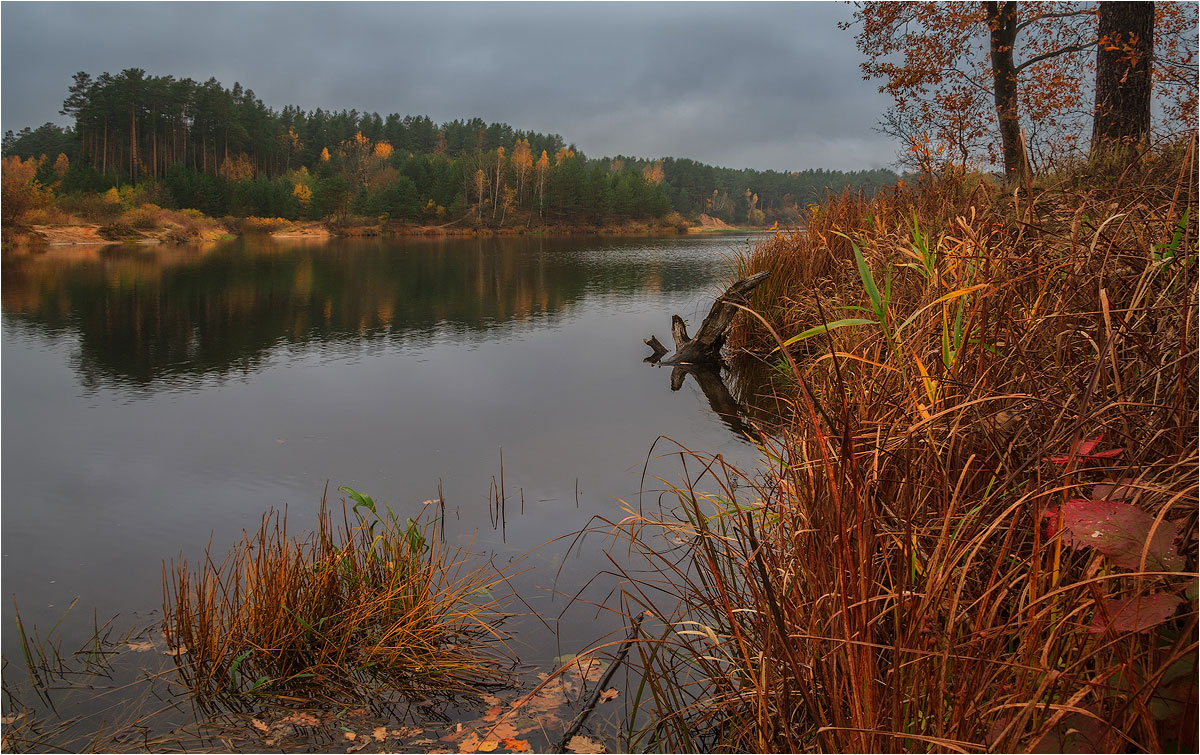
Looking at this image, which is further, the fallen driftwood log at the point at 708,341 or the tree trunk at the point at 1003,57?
the tree trunk at the point at 1003,57

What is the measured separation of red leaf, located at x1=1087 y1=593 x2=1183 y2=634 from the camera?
1.20m

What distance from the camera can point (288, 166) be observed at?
74000mm

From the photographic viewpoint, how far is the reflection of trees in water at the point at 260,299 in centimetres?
1012

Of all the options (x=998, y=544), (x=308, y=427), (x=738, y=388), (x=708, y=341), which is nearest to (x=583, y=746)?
(x=998, y=544)

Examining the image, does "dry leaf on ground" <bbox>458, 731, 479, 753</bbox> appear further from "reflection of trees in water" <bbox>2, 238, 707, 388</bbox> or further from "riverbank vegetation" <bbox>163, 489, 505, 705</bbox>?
"reflection of trees in water" <bbox>2, 238, 707, 388</bbox>

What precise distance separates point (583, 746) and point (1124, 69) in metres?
7.18

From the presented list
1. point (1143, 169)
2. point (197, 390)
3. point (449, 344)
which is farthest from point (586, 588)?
point (449, 344)

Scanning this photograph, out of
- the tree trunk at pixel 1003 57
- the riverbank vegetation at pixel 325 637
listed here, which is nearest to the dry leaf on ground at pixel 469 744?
the riverbank vegetation at pixel 325 637

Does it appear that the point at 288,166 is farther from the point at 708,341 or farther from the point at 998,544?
the point at 998,544

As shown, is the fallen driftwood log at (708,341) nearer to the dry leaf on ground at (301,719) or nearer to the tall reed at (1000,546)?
the tall reed at (1000,546)

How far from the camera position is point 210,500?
4.67 metres

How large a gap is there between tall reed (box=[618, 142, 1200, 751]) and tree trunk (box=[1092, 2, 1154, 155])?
15.0 ft

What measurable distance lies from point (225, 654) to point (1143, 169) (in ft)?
15.4

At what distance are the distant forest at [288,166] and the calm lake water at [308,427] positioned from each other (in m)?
27.4
